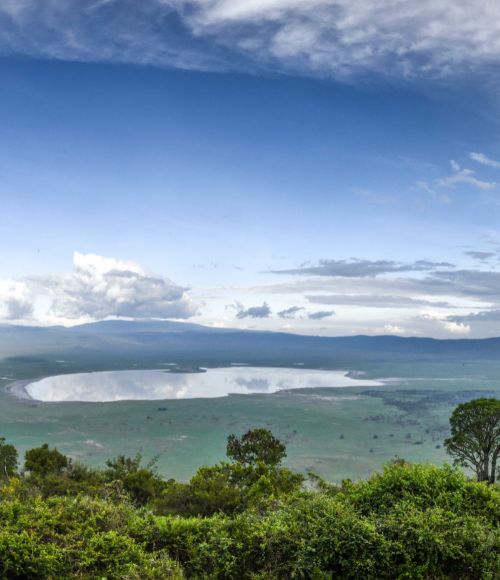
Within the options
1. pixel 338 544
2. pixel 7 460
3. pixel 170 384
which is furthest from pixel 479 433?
A: pixel 170 384

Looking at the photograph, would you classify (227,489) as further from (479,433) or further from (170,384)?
(170,384)

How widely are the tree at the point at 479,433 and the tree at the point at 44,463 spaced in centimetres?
2126

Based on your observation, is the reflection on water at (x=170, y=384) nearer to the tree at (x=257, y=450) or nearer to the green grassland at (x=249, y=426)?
the green grassland at (x=249, y=426)

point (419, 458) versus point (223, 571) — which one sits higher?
point (223, 571)

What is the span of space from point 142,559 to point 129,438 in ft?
153

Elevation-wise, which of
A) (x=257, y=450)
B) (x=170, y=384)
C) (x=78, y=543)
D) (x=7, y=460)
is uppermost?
(x=78, y=543)

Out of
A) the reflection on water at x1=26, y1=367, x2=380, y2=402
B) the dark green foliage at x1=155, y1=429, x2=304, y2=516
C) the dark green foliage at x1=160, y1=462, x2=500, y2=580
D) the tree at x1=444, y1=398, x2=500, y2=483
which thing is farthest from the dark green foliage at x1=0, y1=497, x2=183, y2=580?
the reflection on water at x1=26, y1=367, x2=380, y2=402

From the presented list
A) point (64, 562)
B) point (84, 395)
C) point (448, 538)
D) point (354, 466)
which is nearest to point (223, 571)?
point (64, 562)

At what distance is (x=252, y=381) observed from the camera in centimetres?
11594

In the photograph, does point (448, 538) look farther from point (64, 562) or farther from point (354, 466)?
point (354, 466)

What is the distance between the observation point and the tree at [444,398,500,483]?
86.3 feet

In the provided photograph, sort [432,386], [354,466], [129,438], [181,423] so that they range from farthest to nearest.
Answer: [432,386] < [181,423] < [129,438] < [354,466]

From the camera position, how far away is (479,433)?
87.2ft

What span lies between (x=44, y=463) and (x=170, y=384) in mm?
81000
